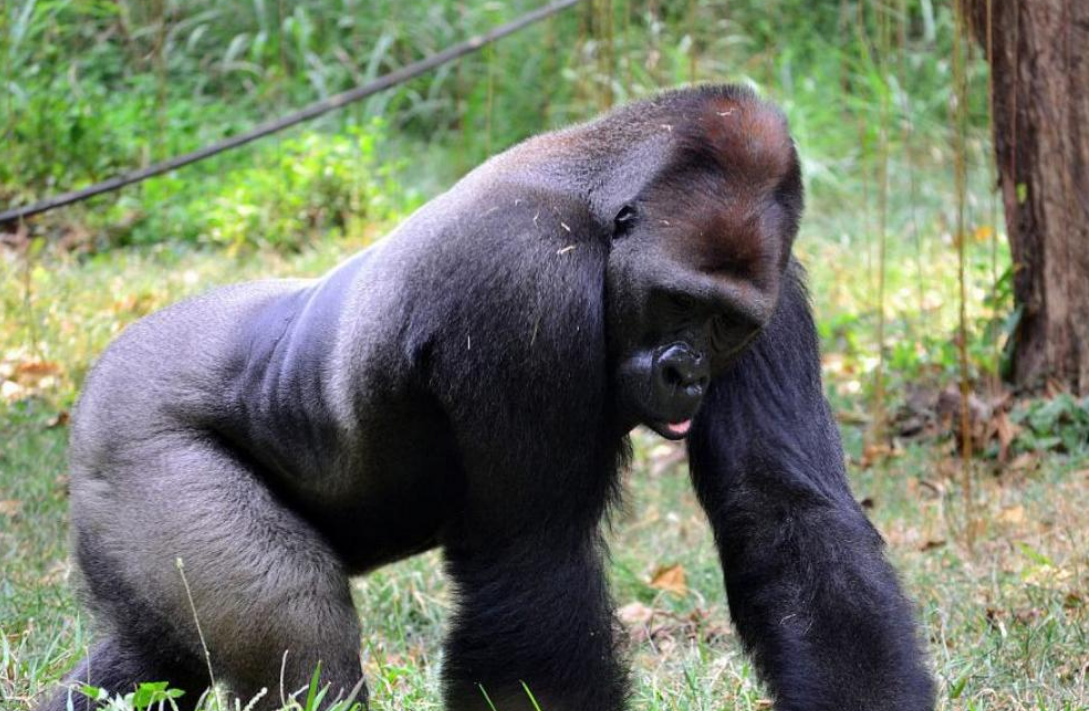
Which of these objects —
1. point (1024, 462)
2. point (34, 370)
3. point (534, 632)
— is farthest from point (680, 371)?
point (34, 370)

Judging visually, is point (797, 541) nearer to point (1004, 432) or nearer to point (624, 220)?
point (624, 220)

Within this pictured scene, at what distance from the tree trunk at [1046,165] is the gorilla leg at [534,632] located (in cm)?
316

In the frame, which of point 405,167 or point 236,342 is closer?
point 236,342

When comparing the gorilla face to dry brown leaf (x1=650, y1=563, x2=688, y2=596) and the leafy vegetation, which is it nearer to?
the leafy vegetation

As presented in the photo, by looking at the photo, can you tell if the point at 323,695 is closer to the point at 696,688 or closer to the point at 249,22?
the point at 696,688

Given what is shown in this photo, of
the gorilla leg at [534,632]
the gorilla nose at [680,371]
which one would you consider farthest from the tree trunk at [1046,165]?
the gorilla leg at [534,632]

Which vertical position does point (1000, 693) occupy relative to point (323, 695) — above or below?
below

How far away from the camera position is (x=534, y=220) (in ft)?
Answer: 9.89

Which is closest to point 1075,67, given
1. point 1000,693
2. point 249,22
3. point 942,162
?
point 1000,693

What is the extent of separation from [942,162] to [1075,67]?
14.4ft

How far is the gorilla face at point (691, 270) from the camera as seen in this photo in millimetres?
2961

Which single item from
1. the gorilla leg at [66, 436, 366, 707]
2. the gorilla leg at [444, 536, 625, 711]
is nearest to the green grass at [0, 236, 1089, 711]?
the gorilla leg at [444, 536, 625, 711]

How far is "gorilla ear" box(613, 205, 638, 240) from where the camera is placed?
305 centimetres

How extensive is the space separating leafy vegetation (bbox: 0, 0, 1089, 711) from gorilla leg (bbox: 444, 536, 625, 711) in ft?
1.11
